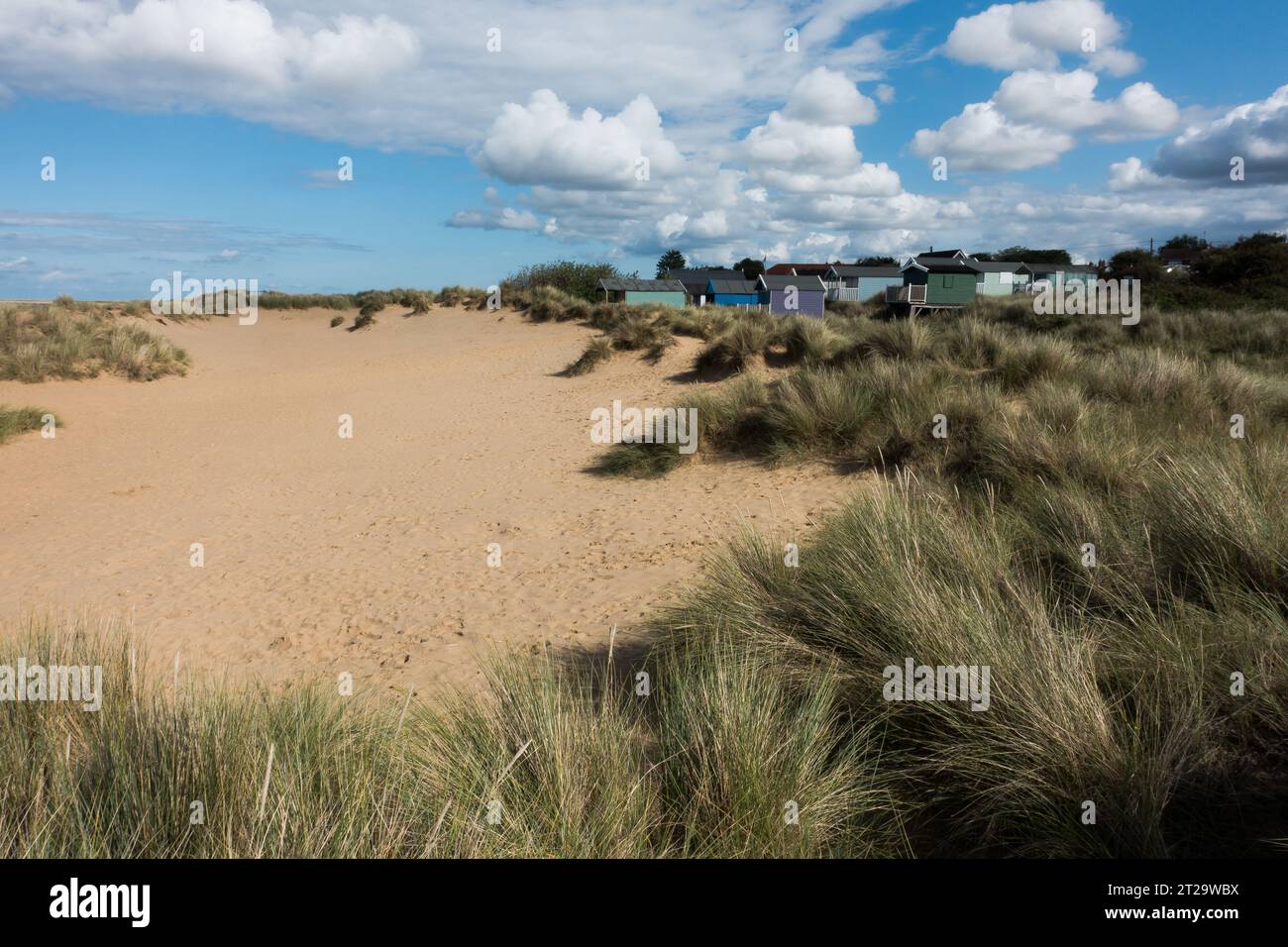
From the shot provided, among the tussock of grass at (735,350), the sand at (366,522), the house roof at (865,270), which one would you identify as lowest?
the sand at (366,522)

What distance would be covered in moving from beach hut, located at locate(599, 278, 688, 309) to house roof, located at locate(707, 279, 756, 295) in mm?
7803

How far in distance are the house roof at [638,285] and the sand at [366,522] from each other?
2793 centimetres

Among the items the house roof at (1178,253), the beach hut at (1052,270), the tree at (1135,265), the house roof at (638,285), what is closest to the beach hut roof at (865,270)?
the beach hut at (1052,270)

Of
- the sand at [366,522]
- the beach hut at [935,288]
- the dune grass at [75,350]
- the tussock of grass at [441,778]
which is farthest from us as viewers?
the beach hut at [935,288]

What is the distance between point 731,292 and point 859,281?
10.9m

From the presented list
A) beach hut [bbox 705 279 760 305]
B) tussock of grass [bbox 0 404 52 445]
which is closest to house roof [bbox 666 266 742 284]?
beach hut [bbox 705 279 760 305]

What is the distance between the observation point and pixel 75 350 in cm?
1859

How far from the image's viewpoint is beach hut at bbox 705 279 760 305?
60.2 metres

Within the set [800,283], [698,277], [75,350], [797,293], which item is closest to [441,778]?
[75,350]

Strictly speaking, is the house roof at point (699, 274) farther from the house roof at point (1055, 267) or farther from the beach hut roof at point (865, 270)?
the house roof at point (1055, 267)

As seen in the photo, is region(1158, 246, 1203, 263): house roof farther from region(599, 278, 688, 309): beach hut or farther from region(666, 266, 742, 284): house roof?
region(599, 278, 688, 309): beach hut

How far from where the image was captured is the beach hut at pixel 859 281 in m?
60.2
